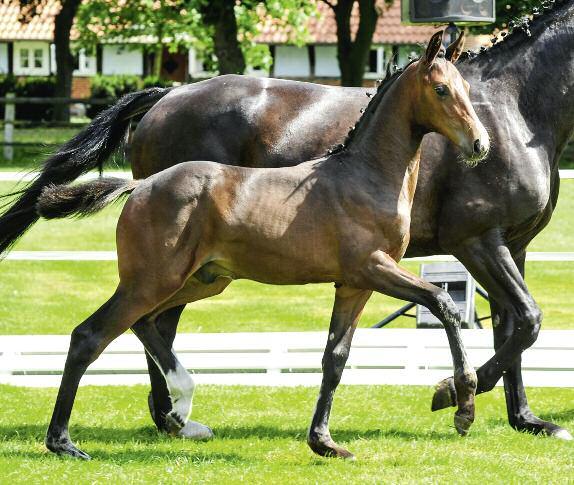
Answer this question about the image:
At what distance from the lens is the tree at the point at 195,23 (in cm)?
2409

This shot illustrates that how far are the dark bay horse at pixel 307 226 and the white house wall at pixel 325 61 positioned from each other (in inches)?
1734

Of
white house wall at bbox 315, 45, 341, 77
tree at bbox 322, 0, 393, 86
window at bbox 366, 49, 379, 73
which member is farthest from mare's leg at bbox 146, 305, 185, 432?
white house wall at bbox 315, 45, 341, 77

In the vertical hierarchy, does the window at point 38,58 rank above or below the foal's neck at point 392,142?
below

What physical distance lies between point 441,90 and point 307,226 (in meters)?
0.92

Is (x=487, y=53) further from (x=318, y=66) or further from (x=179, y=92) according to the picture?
(x=318, y=66)

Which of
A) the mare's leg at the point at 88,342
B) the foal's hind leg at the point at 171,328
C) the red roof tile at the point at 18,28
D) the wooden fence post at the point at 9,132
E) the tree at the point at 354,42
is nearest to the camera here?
the mare's leg at the point at 88,342

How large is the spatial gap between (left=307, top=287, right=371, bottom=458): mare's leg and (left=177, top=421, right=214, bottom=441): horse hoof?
0.72 m

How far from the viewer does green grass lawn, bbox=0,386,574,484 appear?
5.65m

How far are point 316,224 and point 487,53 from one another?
177 cm

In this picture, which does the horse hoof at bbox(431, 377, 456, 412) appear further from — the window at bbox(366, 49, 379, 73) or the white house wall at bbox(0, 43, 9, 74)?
the white house wall at bbox(0, 43, 9, 74)

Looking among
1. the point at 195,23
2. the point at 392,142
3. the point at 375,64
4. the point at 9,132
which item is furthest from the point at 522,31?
the point at 375,64

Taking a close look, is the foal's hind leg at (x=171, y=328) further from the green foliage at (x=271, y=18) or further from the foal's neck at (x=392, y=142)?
the green foliage at (x=271, y=18)

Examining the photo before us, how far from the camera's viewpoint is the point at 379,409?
24.1 ft

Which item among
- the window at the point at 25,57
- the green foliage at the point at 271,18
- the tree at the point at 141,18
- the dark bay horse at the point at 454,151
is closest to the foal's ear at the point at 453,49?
the dark bay horse at the point at 454,151
